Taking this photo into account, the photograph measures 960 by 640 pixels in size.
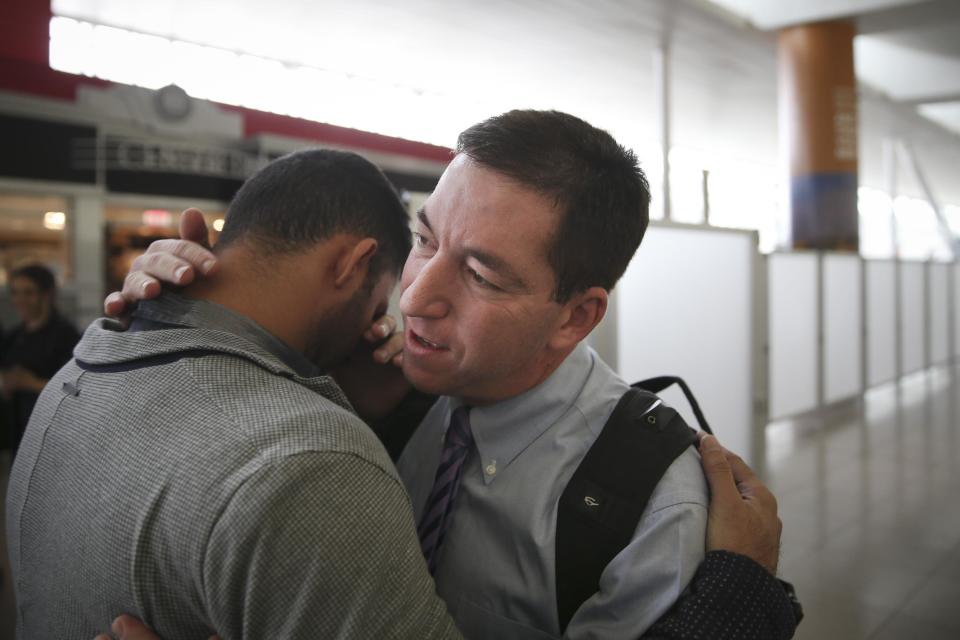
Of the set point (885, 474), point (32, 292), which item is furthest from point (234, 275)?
point (885, 474)

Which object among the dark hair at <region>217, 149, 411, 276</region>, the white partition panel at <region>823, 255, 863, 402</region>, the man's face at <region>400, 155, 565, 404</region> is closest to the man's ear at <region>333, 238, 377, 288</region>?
the dark hair at <region>217, 149, 411, 276</region>

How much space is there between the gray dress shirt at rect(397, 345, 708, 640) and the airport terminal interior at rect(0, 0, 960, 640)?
72cm

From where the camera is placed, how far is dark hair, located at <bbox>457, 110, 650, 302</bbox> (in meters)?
1.24

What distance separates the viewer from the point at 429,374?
1.34m

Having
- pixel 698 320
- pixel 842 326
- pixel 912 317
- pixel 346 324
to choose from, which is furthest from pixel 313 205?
pixel 912 317

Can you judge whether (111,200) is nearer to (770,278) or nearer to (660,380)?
(770,278)

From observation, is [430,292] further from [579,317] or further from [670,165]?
[670,165]

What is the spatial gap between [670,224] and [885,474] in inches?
144

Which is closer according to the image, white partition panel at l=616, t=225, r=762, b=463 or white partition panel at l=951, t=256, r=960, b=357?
white partition panel at l=616, t=225, r=762, b=463

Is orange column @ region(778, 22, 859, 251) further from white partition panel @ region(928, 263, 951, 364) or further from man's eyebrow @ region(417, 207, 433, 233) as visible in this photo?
man's eyebrow @ region(417, 207, 433, 233)

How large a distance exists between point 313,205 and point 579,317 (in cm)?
55

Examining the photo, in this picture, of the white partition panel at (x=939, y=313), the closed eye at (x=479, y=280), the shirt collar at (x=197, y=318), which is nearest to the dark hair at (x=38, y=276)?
the shirt collar at (x=197, y=318)

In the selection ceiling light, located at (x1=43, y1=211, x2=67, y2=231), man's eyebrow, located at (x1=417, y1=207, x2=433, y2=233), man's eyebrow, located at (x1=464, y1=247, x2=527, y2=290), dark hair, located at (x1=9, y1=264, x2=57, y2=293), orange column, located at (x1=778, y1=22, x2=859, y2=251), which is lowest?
man's eyebrow, located at (x1=464, y1=247, x2=527, y2=290)

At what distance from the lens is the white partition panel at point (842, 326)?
8.42m
